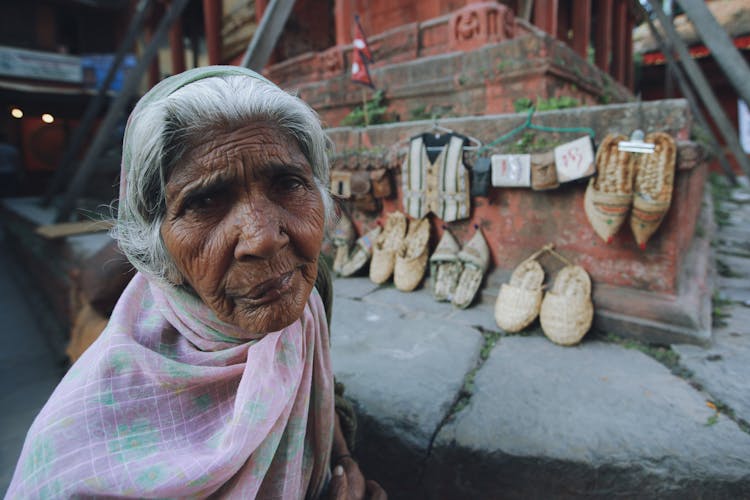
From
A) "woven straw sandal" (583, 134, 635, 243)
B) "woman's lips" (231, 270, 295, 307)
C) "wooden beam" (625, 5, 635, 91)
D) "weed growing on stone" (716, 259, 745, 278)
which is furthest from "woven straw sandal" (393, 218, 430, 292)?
"wooden beam" (625, 5, 635, 91)

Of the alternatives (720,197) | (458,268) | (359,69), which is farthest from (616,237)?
(720,197)

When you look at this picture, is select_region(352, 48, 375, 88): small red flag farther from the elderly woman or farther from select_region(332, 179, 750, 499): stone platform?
the elderly woman

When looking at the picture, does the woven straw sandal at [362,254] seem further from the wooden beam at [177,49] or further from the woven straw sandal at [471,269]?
the wooden beam at [177,49]

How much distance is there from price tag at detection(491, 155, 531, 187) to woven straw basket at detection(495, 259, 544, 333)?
629 mm

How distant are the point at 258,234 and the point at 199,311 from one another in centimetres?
29

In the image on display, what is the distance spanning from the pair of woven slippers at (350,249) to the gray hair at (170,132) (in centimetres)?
317

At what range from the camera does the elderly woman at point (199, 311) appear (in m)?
0.82

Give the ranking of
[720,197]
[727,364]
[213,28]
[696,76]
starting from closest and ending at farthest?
[727,364], [696,76], [720,197], [213,28]

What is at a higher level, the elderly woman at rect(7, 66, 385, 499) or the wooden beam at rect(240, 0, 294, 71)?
the wooden beam at rect(240, 0, 294, 71)

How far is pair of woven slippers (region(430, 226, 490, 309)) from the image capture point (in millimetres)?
3248

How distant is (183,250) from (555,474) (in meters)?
1.55

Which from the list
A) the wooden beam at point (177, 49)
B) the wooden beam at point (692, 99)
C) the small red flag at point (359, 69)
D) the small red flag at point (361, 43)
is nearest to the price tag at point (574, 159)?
the small red flag at point (359, 69)

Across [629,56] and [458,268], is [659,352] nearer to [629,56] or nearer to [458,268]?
[458,268]

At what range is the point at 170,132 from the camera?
0.82m
